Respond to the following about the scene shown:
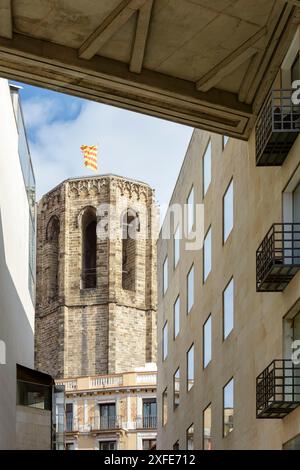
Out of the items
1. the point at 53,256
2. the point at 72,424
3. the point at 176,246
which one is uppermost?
the point at 53,256

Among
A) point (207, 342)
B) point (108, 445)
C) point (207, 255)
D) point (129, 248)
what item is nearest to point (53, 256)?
point (129, 248)

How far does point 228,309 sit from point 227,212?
2.88 metres

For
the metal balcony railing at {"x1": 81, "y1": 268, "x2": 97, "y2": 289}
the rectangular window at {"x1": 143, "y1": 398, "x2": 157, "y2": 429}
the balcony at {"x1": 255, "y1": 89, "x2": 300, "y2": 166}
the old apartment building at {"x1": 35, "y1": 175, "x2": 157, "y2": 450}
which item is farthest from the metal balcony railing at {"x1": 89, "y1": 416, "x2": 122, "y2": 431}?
the balcony at {"x1": 255, "y1": 89, "x2": 300, "y2": 166}

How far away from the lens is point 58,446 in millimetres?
51250

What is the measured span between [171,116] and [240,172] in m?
2.48

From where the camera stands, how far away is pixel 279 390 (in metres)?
26.2

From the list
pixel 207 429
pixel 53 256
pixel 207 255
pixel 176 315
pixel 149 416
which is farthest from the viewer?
pixel 53 256

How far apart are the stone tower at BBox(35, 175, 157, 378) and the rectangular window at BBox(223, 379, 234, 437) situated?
94.7m

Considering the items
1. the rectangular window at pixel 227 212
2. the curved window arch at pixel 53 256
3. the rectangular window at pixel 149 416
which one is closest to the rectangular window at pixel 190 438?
the rectangular window at pixel 227 212

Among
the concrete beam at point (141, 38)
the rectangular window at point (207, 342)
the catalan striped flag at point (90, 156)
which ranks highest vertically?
the catalan striped flag at point (90, 156)

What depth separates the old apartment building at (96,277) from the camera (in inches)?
5167

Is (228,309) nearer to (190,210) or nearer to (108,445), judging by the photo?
(190,210)

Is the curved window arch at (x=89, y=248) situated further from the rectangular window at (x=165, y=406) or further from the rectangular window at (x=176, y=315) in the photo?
the rectangular window at (x=176, y=315)

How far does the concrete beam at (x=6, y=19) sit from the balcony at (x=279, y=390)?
10.3m
